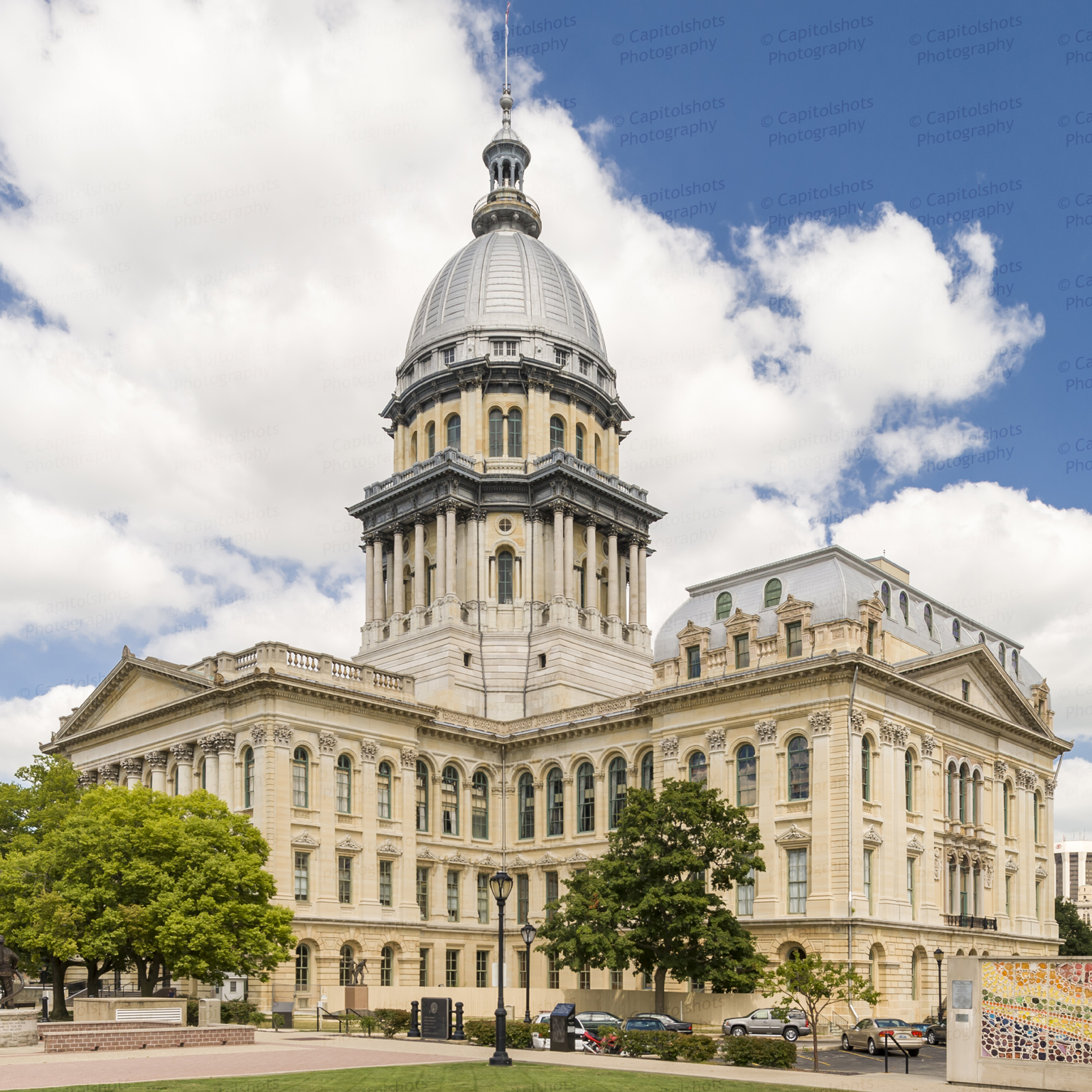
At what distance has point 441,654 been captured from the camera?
83.3 metres

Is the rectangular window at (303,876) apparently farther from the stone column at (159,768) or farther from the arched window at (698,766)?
the arched window at (698,766)

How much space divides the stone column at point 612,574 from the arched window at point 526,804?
1733 centimetres

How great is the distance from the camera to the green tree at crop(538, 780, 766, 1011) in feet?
177

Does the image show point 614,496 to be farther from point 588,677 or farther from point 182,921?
point 182,921

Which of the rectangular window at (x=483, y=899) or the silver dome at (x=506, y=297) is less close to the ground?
the silver dome at (x=506, y=297)

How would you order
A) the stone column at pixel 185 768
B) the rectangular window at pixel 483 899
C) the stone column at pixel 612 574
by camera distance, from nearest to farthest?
the stone column at pixel 185 768, the rectangular window at pixel 483 899, the stone column at pixel 612 574

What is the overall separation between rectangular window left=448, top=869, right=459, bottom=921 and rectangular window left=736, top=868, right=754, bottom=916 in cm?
1769

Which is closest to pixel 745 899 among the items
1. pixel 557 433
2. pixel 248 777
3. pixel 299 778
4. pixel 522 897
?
pixel 522 897

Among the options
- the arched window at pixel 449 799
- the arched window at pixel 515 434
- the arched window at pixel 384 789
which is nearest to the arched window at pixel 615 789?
the arched window at pixel 449 799

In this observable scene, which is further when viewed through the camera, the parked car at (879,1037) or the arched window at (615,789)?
the arched window at (615,789)

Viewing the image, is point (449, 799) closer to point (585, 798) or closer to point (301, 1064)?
point (585, 798)

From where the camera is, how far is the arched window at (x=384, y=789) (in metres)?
68.4

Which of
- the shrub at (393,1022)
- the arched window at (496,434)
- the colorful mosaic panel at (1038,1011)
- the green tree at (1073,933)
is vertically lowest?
the green tree at (1073,933)

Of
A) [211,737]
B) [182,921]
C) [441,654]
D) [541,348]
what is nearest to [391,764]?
[211,737]
